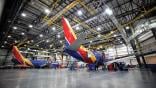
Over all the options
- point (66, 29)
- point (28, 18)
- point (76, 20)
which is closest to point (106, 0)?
Answer: point (76, 20)

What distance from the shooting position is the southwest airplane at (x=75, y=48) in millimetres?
7275

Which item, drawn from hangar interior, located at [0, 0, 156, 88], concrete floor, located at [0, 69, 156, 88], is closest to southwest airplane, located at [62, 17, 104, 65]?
hangar interior, located at [0, 0, 156, 88]

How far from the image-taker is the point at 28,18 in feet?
→ 51.5

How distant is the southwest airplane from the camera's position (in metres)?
7.28

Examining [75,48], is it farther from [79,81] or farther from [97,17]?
[97,17]

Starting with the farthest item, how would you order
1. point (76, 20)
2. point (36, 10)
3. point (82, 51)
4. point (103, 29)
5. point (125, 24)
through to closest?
point (103, 29), point (125, 24), point (76, 20), point (36, 10), point (82, 51)

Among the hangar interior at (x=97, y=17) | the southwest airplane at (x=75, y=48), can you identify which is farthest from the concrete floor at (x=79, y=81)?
the hangar interior at (x=97, y=17)

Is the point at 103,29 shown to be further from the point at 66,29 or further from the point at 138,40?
the point at 66,29

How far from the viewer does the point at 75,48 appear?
731 centimetres

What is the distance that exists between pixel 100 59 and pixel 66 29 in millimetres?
6605

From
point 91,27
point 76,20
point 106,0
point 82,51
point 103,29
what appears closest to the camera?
point 82,51

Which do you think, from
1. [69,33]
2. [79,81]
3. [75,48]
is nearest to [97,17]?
[69,33]

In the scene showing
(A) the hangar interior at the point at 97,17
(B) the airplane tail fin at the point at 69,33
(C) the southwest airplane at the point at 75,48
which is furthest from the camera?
(A) the hangar interior at the point at 97,17

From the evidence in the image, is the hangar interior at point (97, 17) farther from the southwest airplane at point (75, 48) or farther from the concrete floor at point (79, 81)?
the concrete floor at point (79, 81)
